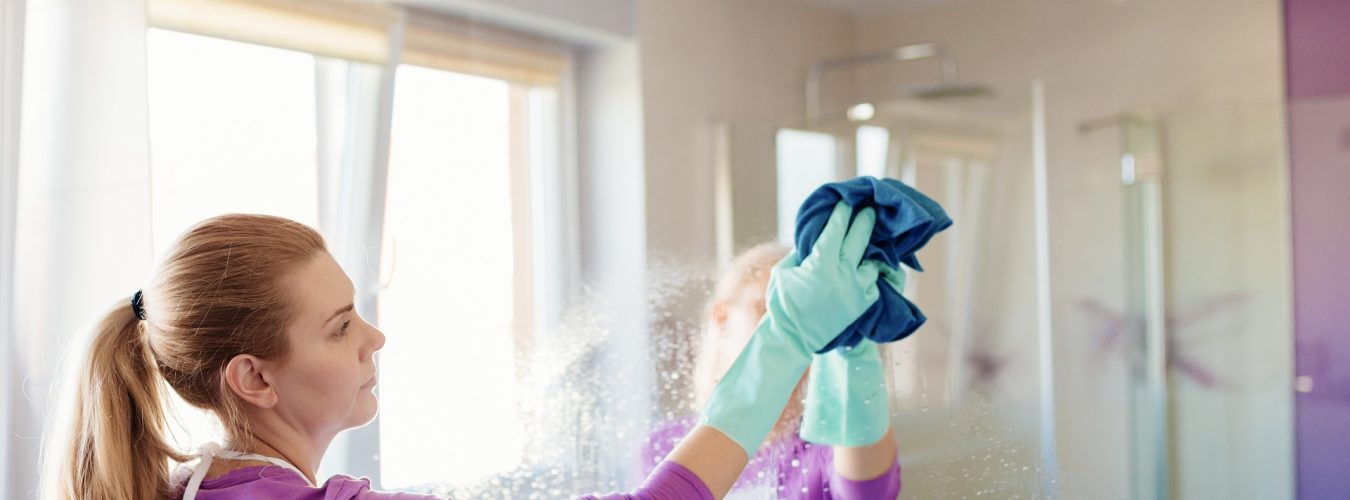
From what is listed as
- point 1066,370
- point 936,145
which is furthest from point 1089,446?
point 936,145

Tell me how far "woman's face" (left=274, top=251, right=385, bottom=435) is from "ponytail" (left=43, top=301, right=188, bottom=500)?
0.09 m

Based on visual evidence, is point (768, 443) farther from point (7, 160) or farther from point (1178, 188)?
point (7, 160)

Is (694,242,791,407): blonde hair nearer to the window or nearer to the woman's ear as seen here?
the window

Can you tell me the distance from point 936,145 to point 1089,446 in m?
0.27

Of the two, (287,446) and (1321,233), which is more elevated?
(1321,233)

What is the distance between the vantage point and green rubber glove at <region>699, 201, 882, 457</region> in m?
0.71

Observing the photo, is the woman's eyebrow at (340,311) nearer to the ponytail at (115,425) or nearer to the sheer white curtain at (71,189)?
the ponytail at (115,425)

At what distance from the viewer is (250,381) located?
72 cm

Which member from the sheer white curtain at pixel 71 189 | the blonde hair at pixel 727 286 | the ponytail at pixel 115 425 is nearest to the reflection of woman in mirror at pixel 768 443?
the blonde hair at pixel 727 286

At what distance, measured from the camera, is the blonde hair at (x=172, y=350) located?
700 millimetres

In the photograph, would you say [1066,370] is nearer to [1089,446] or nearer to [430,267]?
[1089,446]

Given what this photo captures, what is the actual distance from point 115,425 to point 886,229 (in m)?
0.55

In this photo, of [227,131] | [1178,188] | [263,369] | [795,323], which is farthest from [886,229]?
[227,131]

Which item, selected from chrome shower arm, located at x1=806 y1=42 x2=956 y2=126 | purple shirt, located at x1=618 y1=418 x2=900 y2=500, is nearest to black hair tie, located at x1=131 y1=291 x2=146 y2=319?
purple shirt, located at x1=618 y1=418 x2=900 y2=500
